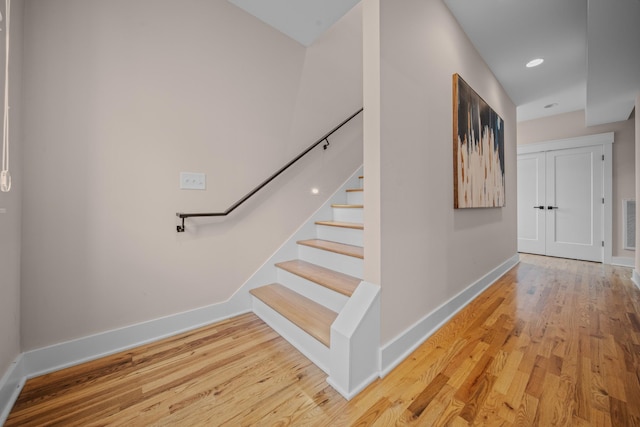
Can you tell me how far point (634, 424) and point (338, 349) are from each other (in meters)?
1.31

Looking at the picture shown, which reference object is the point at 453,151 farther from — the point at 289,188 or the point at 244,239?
the point at 244,239

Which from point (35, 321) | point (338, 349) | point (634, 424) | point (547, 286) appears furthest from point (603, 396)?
point (35, 321)

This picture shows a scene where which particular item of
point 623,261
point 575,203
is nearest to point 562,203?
point 575,203

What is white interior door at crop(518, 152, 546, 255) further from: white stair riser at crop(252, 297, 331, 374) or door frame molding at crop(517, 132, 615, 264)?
white stair riser at crop(252, 297, 331, 374)

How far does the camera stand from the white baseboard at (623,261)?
3800 mm

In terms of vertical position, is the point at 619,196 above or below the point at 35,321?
above

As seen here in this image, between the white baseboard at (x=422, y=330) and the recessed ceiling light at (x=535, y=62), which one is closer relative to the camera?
the white baseboard at (x=422, y=330)

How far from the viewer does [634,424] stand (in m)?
1.04

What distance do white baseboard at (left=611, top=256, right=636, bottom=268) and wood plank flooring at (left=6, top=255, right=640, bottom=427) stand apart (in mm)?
3069

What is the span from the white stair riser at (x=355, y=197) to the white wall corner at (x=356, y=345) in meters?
1.44

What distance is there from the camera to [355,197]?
2768 mm

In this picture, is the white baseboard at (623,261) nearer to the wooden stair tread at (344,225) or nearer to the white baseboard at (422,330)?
the white baseboard at (422,330)

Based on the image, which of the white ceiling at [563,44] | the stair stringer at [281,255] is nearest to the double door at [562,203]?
the white ceiling at [563,44]

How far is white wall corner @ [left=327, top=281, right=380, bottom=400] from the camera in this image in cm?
119
